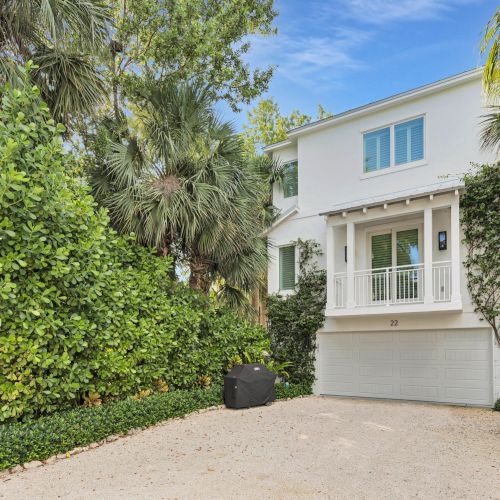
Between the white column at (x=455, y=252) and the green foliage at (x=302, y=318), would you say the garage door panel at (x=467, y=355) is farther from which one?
the green foliage at (x=302, y=318)

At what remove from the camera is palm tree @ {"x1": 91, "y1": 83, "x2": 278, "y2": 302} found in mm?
10953

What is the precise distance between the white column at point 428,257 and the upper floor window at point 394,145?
1.85 meters

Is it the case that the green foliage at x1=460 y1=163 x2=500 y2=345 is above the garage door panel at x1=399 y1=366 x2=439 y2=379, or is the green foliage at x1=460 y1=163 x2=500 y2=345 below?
above

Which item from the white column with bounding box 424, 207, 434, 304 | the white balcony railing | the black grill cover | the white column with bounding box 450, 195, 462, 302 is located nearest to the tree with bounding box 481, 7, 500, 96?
the white column with bounding box 450, 195, 462, 302

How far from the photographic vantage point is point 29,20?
8.29 m

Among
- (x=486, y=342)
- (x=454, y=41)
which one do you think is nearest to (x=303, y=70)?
Result: (x=454, y=41)


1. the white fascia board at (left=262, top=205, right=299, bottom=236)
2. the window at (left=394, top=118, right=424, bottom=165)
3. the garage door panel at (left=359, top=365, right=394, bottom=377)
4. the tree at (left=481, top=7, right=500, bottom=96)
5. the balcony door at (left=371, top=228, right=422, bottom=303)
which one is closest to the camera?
the tree at (left=481, top=7, right=500, bottom=96)

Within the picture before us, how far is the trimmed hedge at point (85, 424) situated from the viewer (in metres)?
7.24

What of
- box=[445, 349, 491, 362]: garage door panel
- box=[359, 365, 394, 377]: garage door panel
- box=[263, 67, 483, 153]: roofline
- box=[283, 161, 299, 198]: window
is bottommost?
box=[359, 365, 394, 377]: garage door panel

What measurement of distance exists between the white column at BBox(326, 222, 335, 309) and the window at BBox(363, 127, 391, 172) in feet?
6.86

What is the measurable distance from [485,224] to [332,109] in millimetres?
15242

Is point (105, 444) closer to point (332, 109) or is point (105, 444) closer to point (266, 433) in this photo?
point (266, 433)

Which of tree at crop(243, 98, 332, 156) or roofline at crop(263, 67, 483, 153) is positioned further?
tree at crop(243, 98, 332, 156)

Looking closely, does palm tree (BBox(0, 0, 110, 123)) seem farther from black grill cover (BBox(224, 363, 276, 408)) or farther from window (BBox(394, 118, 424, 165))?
window (BBox(394, 118, 424, 165))
